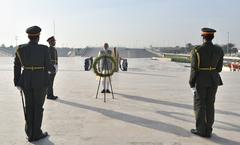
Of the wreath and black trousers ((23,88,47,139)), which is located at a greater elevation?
the wreath

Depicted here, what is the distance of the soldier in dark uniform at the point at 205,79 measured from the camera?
23.7 ft

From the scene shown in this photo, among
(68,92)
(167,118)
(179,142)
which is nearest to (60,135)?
(179,142)

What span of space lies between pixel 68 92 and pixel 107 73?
223 cm

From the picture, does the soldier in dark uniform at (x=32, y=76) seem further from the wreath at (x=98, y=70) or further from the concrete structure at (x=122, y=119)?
the wreath at (x=98, y=70)

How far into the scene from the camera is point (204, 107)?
23.9 ft

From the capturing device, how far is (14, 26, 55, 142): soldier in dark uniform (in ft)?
22.9

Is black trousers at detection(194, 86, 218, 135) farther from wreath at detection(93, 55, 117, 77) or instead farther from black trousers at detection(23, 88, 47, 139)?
wreath at detection(93, 55, 117, 77)

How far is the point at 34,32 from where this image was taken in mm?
6977

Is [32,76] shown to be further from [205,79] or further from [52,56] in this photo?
[52,56]

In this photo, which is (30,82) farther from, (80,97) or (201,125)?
(80,97)

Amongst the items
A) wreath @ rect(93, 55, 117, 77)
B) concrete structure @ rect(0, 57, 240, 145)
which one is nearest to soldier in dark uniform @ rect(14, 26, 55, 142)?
concrete structure @ rect(0, 57, 240, 145)

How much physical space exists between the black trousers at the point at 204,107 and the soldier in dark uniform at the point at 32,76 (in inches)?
109

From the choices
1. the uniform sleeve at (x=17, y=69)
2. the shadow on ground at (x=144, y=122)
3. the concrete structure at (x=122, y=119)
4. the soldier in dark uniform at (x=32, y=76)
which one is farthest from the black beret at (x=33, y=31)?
the shadow on ground at (x=144, y=122)

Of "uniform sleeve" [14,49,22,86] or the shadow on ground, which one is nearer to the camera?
"uniform sleeve" [14,49,22,86]
